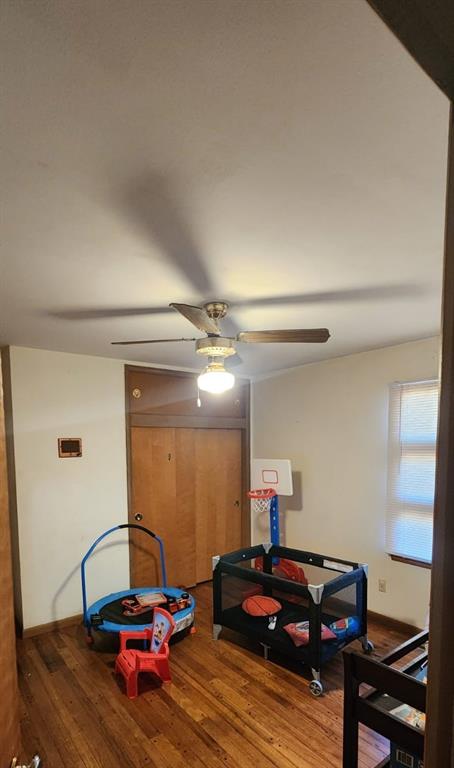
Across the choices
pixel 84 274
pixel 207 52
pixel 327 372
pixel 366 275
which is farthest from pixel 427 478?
pixel 207 52

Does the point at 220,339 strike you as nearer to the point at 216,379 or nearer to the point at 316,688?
the point at 216,379

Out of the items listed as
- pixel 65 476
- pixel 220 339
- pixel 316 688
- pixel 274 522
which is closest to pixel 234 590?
pixel 274 522

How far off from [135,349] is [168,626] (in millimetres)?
2215

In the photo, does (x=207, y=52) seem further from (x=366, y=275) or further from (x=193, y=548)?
(x=193, y=548)

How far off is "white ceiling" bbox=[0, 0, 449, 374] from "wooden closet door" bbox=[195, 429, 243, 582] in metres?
2.80

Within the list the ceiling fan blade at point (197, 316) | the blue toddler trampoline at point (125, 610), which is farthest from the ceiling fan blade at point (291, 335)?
the blue toddler trampoline at point (125, 610)

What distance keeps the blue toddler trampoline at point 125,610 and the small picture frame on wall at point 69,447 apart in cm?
78

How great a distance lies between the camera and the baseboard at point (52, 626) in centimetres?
337

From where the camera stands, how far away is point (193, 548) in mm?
4469

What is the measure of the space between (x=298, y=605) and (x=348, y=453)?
1463 millimetres

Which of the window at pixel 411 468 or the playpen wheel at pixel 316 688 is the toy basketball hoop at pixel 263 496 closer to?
the window at pixel 411 468

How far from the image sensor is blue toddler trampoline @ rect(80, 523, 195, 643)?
124 inches

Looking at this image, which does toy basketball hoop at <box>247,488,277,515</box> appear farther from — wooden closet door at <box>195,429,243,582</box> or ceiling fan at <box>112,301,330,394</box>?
ceiling fan at <box>112,301,330,394</box>

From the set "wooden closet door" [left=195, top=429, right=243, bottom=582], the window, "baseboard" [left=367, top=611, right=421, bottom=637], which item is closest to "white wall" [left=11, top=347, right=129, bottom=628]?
"wooden closet door" [left=195, top=429, right=243, bottom=582]
